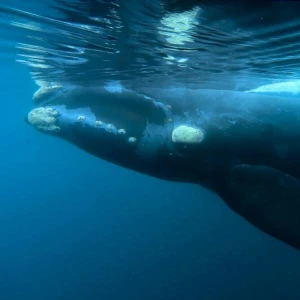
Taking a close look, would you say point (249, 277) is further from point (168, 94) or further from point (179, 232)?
point (168, 94)

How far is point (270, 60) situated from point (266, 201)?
23.6 feet

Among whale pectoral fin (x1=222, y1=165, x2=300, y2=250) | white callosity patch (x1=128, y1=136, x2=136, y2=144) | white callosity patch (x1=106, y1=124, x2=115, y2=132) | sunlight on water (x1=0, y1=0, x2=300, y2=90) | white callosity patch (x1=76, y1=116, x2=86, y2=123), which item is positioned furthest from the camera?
white callosity patch (x1=76, y1=116, x2=86, y2=123)

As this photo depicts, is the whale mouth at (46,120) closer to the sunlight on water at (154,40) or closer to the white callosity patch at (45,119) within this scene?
the white callosity patch at (45,119)

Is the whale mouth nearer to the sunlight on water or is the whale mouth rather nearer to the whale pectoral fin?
the sunlight on water

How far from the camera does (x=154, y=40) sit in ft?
32.5

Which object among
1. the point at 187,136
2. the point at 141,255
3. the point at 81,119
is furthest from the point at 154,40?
the point at 141,255

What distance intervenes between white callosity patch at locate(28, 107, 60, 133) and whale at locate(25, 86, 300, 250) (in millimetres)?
30

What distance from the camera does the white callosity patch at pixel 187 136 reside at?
329 inches

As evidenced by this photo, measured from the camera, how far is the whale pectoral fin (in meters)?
6.75

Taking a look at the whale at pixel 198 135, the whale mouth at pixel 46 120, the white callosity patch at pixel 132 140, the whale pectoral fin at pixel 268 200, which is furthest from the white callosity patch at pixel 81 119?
the whale pectoral fin at pixel 268 200

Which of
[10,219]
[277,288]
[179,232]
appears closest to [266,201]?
[277,288]

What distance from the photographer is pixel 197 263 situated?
93.0 ft

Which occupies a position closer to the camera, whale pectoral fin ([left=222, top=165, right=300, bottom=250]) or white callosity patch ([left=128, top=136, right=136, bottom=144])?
whale pectoral fin ([left=222, top=165, right=300, bottom=250])

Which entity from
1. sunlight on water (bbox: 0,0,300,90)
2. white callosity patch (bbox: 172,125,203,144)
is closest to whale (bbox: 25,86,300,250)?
white callosity patch (bbox: 172,125,203,144)
